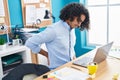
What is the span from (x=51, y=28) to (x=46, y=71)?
1.44ft

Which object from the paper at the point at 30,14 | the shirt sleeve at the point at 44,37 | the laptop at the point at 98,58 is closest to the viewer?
the laptop at the point at 98,58

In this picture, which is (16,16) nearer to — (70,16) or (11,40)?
(11,40)

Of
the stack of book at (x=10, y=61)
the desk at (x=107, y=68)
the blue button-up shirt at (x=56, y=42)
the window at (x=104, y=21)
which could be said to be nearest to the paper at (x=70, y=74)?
the desk at (x=107, y=68)

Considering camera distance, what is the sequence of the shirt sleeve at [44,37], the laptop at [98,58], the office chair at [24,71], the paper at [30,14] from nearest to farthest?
the office chair at [24,71] < the laptop at [98,58] < the shirt sleeve at [44,37] < the paper at [30,14]

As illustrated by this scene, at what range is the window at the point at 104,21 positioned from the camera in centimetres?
333

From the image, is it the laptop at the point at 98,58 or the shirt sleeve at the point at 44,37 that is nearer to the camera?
the laptop at the point at 98,58

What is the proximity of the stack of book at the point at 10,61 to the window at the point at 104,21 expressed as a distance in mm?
1786

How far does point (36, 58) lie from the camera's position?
9.20ft

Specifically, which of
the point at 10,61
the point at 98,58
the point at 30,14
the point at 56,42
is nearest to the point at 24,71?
the point at 56,42

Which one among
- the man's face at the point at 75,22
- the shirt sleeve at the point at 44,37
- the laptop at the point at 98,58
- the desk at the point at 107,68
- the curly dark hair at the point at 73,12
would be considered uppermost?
the curly dark hair at the point at 73,12

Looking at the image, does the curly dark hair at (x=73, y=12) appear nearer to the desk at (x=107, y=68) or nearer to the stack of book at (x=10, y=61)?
the desk at (x=107, y=68)

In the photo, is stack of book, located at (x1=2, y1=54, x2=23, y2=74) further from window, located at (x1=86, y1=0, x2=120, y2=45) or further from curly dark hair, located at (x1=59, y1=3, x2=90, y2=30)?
window, located at (x1=86, y1=0, x2=120, y2=45)

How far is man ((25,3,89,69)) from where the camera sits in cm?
172

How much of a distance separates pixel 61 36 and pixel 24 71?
0.56m
